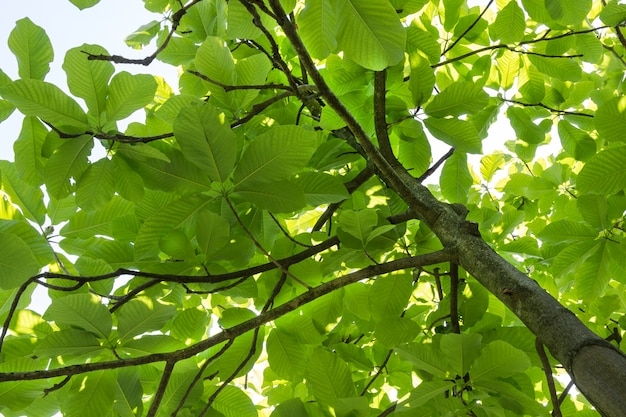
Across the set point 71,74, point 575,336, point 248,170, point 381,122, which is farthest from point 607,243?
point 71,74

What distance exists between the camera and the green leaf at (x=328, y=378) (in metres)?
1.19

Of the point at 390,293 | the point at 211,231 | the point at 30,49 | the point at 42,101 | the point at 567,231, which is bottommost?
the point at 390,293

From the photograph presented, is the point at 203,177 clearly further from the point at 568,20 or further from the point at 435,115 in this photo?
the point at 568,20

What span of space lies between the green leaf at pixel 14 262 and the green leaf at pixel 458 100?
1.07 metres

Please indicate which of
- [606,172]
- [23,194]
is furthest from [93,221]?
[606,172]

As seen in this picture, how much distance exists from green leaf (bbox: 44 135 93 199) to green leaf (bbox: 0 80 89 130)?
60 millimetres

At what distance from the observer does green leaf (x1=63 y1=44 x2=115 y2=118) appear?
1158 millimetres

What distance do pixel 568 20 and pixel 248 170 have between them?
1162 millimetres

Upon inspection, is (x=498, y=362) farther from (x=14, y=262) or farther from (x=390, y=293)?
(x=14, y=262)

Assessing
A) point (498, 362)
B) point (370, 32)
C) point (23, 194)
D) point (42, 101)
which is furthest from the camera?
point (23, 194)

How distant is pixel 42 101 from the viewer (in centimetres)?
108

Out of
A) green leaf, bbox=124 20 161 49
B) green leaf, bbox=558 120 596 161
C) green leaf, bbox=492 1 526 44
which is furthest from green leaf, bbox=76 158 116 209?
green leaf, bbox=558 120 596 161

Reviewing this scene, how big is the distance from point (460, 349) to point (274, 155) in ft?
1.79

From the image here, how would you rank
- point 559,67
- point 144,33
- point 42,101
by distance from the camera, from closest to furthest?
point 42,101, point 559,67, point 144,33
